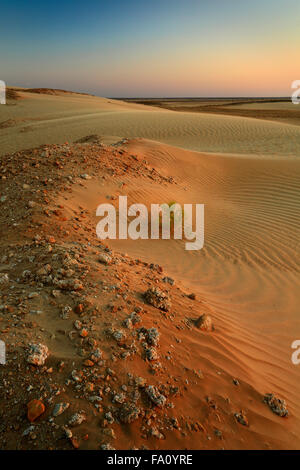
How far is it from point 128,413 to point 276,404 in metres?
1.31

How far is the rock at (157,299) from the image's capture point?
3.14 meters

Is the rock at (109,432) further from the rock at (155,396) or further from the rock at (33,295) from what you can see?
the rock at (33,295)

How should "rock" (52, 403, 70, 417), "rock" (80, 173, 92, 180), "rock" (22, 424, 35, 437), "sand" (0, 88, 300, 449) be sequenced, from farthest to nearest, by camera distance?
1. "rock" (80, 173, 92, 180)
2. "sand" (0, 88, 300, 449)
3. "rock" (52, 403, 70, 417)
4. "rock" (22, 424, 35, 437)

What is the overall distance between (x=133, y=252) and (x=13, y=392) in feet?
11.1

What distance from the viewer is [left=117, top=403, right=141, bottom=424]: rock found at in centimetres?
198

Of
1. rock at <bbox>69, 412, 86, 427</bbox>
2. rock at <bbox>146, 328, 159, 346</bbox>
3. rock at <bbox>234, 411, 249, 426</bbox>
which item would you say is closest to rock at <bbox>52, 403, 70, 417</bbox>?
rock at <bbox>69, 412, 86, 427</bbox>

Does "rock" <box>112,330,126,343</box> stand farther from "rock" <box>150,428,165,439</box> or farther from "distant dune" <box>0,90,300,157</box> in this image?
"distant dune" <box>0,90,300,157</box>

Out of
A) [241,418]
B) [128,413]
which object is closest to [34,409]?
[128,413]

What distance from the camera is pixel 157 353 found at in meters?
2.53

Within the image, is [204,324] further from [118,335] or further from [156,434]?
[156,434]

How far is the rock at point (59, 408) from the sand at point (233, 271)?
42cm

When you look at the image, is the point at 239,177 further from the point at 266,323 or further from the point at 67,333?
the point at 67,333

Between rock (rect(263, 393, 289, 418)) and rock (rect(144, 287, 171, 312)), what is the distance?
3.89 feet

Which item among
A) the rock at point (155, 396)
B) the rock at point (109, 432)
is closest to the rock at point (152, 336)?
the rock at point (155, 396)
